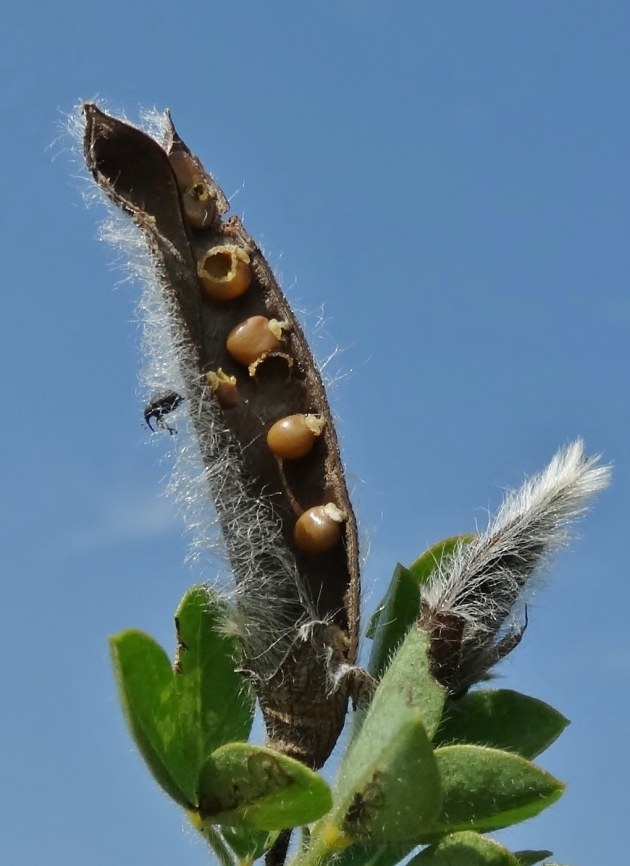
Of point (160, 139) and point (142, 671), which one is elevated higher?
point (160, 139)

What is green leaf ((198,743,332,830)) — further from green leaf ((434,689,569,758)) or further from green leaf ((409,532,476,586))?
green leaf ((409,532,476,586))

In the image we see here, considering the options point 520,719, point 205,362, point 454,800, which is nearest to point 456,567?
point 520,719

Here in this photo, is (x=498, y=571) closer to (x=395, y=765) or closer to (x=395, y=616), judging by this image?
(x=395, y=616)

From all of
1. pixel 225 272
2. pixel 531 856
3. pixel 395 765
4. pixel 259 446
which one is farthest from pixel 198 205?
pixel 531 856

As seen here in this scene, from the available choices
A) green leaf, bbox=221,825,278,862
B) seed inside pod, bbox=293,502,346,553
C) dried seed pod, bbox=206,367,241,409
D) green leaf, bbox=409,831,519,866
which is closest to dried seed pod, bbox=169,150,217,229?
dried seed pod, bbox=206,367,241,409

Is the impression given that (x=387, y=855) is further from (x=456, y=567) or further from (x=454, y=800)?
(x=456, y=567)

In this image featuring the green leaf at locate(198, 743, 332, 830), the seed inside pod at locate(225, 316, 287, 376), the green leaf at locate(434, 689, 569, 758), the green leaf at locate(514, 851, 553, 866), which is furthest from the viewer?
the seed inside pod at locate(225, 316, 287, 376)
